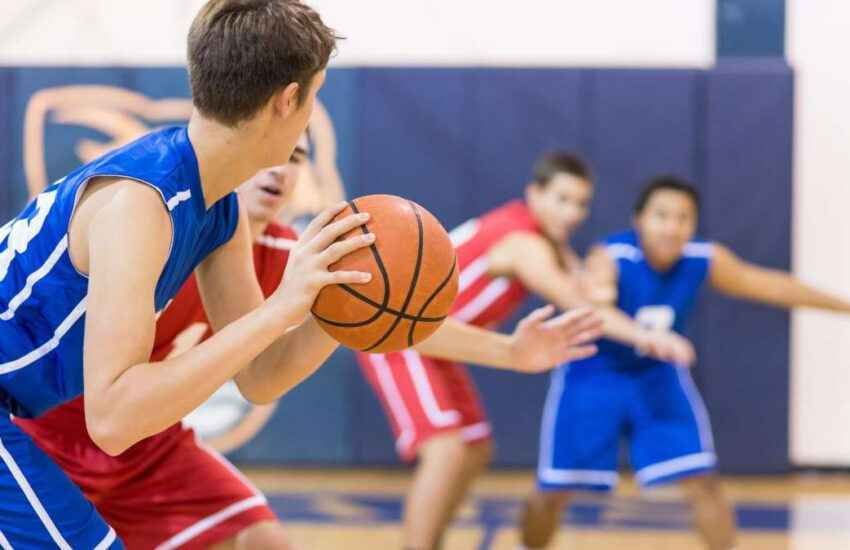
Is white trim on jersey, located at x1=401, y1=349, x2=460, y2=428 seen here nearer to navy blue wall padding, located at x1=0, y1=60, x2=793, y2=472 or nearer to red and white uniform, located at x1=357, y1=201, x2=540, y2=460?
red and white uniform, located at x1=357, y1=201, x2=540, y2=460

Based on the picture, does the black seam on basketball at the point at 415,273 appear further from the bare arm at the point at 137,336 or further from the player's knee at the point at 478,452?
the player's knee at the point at 478,452

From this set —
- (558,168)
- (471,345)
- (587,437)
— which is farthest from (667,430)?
(471,345)

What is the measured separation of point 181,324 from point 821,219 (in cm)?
509

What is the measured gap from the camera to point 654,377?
490cm

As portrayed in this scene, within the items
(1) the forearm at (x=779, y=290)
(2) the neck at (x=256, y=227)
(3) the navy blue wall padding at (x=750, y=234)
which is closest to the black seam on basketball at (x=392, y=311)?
(2) the neck at (x=256, y=227)

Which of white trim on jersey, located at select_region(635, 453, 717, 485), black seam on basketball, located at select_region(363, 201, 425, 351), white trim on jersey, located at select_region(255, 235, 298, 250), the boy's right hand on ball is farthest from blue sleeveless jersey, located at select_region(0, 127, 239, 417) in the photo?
white trim on jersey, located at select_region(635, 453, 717, 485)

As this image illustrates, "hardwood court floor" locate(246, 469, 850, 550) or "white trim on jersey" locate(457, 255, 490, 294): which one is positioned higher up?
"white trim on jersey" locate(457, 255, 490, 294)

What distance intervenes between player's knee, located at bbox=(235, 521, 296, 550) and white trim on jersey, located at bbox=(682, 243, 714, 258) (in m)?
2.76

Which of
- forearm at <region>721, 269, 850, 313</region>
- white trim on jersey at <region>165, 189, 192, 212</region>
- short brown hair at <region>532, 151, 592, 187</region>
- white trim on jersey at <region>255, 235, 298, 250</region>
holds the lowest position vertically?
forearm at <region>721, 269, 850, 313</region>

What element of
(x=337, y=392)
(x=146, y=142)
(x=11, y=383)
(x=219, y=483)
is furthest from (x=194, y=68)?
(x=337, y=392)

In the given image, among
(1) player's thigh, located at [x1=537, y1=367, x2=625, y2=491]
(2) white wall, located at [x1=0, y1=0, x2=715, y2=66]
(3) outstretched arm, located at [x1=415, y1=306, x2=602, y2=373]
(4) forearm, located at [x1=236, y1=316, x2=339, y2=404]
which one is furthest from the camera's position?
(2) white wall, located at [x1=0, y1=0, x2=715, y2=66]

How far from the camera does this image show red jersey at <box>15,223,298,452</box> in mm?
3043

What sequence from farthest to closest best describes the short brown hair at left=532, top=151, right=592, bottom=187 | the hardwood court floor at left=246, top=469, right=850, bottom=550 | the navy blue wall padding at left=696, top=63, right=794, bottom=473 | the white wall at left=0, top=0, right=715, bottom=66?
the white wall at left=0, top=0, right=715, bottom=66 < the navy blue wall padding at left=696, top=63, right=794, bottom=473 < the hardwood court floor at left=246, top=469, right=850, bottom=550 < the short brown hair at left=532, top=151, right=592, bottom=187

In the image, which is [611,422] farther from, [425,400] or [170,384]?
[170,384]
